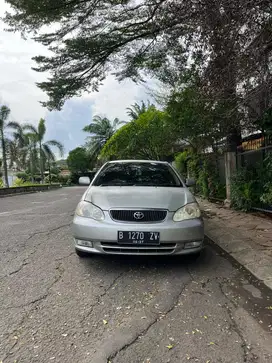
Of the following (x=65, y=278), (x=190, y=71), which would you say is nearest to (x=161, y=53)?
(x=190, y=71)

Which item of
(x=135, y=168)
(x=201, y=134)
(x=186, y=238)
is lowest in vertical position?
(x=186, y=238)

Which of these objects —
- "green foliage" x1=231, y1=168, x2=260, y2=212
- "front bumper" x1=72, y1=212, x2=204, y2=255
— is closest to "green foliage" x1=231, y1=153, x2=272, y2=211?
"green foliage" x1=231, y1=168, x2=260, y2=212

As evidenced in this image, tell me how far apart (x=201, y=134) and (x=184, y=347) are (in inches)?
308

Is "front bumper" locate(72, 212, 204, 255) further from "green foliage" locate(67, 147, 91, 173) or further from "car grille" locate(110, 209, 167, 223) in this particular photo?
"green foliage" locate(67, 147, 91, 173)

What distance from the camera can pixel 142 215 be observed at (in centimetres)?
379

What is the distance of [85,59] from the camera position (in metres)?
9.22

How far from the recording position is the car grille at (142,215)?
379 centimetres

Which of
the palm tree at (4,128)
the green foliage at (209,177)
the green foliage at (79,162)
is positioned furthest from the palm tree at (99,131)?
the green foliage at (209,177)

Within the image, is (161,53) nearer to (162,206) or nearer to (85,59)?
(85,59)

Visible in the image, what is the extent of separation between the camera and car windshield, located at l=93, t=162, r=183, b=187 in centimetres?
491

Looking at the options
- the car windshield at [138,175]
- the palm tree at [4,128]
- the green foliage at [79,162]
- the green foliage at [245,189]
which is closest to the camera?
the car windshield at [138,175]

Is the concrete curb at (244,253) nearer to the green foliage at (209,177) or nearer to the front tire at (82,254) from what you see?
the front tire at (82,254)

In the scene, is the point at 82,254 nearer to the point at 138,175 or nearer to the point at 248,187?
the point at 138,175

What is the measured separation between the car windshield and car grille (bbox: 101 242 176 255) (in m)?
1.28
